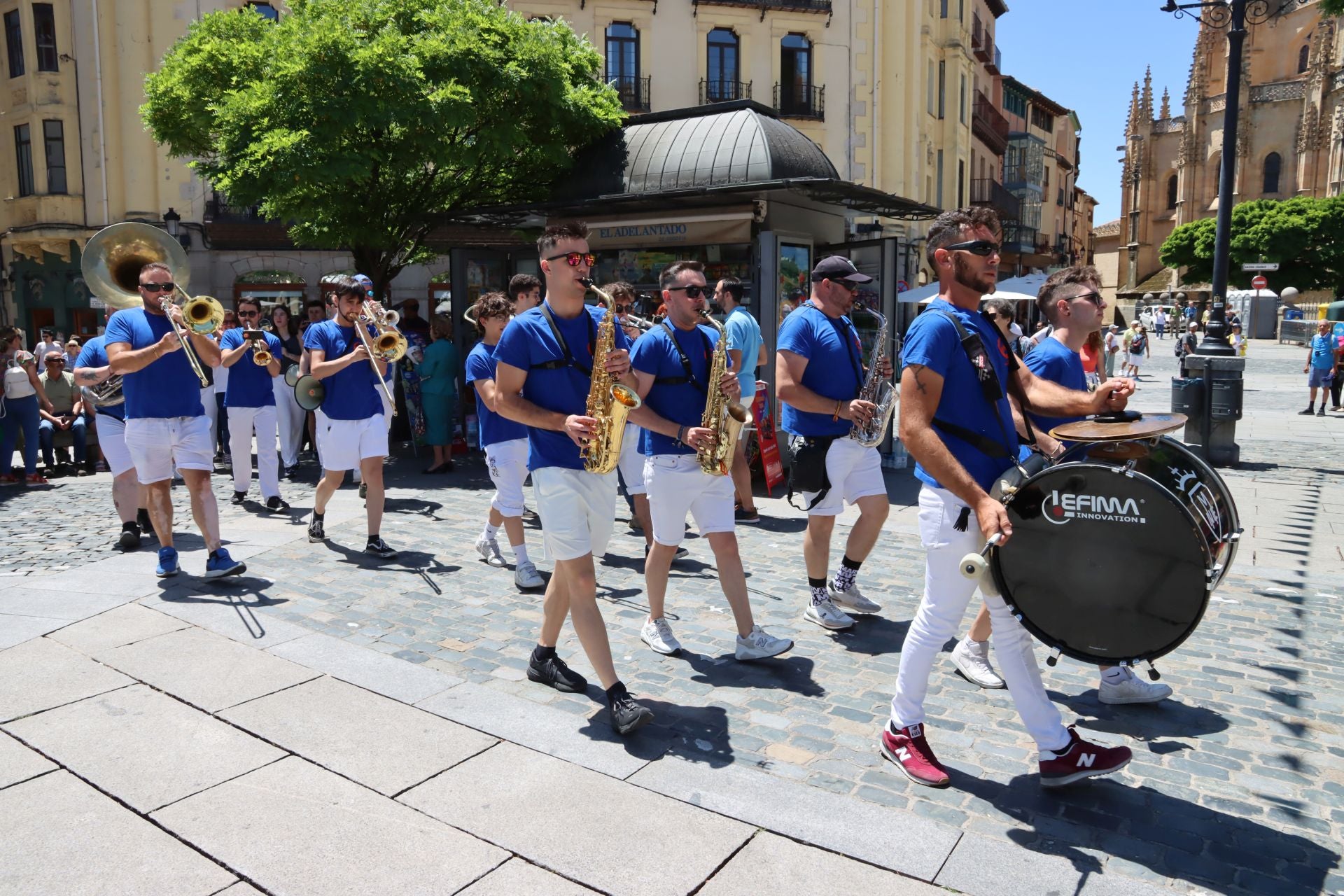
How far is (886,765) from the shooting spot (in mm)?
3855

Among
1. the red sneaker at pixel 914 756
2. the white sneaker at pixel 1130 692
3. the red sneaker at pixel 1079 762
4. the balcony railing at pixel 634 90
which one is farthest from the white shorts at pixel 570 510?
the balcony railing at pixel 634 90

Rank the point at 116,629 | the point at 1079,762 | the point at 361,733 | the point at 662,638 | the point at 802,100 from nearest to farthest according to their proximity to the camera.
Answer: the point at 1079,762 < the point at 361,733 < the point at 662,638 < the point at 116,629 < the point at 802,100

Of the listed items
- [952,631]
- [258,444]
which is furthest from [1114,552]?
[258,444]

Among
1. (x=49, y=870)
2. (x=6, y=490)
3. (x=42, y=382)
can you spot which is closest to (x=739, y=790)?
(x=49, y=870)

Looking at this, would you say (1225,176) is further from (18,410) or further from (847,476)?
(18,410)

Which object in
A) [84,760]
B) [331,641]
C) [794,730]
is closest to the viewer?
[84,760]

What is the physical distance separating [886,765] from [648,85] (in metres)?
27.0

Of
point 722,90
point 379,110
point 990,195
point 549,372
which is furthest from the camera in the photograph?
point 990,195

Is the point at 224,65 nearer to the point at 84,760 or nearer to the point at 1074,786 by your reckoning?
the point at 84,760

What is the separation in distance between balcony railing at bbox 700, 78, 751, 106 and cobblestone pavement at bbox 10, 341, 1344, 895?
22.6m

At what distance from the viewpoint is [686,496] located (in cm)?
489

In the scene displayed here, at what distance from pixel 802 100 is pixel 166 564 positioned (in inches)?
1034

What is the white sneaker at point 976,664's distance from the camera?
4648 millimetres

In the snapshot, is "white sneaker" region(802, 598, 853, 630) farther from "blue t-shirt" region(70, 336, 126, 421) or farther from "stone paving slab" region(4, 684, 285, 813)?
"blue t-shirt" region(70, 336, 126, 421)
